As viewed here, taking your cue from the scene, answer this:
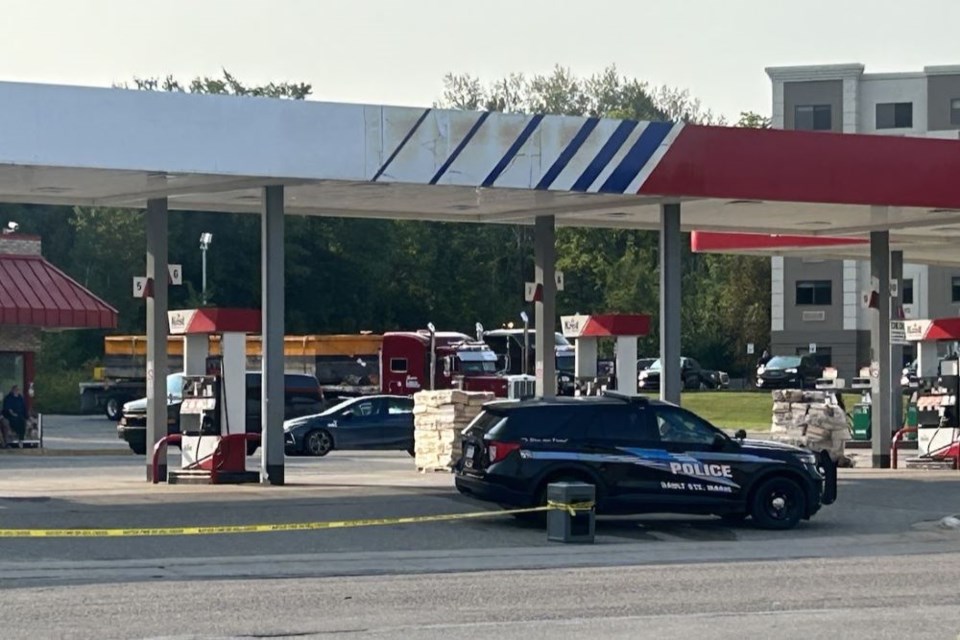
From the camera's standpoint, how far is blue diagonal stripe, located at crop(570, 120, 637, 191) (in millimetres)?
26359

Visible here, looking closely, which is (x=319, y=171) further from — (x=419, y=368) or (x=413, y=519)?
(x=419, y=368)

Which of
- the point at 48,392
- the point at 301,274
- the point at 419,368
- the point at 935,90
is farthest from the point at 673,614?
the point at 935,90

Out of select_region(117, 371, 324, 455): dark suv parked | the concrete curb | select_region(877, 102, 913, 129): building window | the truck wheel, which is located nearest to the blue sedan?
select_region(117, 371, 324, 455): dark suv parked

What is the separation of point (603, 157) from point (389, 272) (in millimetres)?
59339

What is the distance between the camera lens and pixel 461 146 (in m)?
25.5

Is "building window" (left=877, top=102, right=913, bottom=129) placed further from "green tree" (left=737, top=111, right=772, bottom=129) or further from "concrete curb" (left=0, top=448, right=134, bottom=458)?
"concrete curb" (left=0, top=448, right=134, bottom=458)

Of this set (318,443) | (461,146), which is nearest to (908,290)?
(318,443)

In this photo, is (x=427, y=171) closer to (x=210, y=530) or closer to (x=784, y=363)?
(x=210, y=530)

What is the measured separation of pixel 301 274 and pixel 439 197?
53.5 metres

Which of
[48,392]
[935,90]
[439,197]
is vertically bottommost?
[48,392]

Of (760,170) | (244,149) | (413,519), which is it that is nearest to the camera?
(413,519)

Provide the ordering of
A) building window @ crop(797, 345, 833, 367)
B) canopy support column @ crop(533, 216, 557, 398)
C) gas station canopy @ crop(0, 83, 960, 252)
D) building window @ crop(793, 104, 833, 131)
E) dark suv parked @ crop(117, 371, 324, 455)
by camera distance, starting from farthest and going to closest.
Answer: building window @ crop(793, 104, 833, 131)
building window @ crop(797, 345, 833, 367)
dark suv parked @ crop(117, 371, 324, 455)
canopy support column @ crop(533, 216, 557, 398)
gas station canopy @ crop(0, 83, 960, 252)

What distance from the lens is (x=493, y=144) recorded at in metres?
25.7

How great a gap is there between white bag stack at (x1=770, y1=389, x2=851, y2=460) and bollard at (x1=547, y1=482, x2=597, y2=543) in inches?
553
